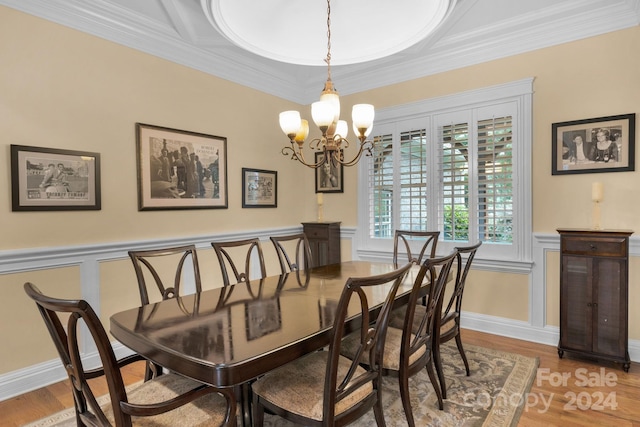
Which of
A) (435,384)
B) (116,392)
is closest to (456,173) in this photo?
(435,384)

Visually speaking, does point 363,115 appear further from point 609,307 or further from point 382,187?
point 609,307

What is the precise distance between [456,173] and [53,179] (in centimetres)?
356

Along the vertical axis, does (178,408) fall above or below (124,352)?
above

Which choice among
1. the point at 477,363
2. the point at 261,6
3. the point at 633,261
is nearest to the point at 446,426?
the point at 477,363

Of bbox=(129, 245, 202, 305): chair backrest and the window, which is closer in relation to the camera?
bbox=(129, 245, 202, 305): chair backrest

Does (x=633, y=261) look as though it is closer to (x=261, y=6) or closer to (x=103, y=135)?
(x=261, y=6)

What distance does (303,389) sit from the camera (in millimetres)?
1589

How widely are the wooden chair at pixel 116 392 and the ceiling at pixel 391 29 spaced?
2471 mm

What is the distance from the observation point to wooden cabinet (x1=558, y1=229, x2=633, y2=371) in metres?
2.69

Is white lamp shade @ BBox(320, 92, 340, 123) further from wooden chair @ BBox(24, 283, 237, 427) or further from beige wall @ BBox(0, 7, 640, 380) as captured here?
beige wall @ BBox(0, 7, 640, 380)

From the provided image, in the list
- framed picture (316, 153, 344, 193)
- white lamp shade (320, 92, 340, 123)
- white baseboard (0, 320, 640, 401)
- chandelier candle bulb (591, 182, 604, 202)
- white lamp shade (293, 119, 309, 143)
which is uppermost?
white lamp shade (320, 92, 340, 123)

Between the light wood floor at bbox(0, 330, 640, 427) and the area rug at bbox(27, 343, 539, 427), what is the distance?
9 centimetres

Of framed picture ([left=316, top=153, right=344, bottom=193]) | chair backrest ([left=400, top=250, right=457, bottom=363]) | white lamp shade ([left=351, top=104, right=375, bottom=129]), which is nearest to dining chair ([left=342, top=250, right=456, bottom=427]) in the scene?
chair backrest ([left=400, top=250, right=457, bottom=363])

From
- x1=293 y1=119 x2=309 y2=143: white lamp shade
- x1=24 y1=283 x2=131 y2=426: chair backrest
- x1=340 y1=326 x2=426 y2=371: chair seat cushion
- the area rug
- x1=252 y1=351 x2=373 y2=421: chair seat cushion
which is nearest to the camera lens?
x1=24 y1=283 x2=131 y2=426: chair backrest
